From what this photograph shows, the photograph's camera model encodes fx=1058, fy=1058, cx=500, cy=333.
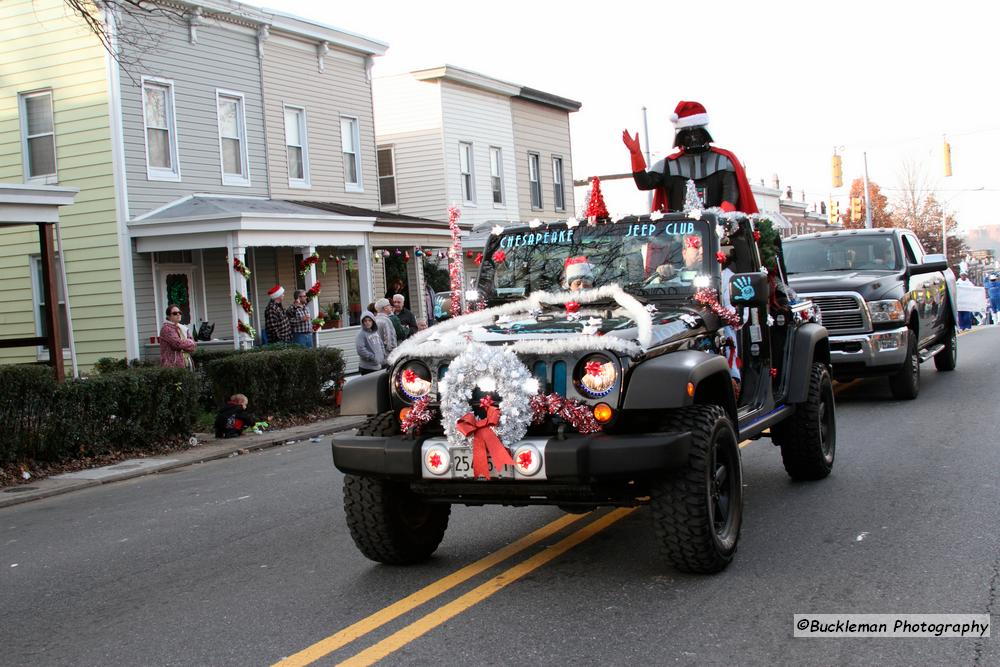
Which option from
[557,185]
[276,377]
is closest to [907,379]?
[276,377]

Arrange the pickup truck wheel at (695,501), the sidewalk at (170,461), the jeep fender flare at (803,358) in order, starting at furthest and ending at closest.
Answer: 1. the sidewalk at (170,461)
2. the jeep fender flare at (803,358)
3. the pickup truck wheel at (695,501)

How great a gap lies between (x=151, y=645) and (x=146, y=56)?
54.3 feet

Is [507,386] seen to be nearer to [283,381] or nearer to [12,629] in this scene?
[12,629]

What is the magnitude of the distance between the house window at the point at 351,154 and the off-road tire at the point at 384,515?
19.8m

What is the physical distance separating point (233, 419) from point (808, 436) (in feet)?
27.4

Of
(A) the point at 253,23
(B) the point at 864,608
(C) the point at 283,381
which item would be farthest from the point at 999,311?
(B) the point at 864,608

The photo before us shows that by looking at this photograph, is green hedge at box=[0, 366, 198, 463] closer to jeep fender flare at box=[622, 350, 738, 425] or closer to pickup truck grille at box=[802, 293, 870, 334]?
pickup truck grille at box=[802, 293, 870, 334]

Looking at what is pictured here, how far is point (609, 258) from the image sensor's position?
22.7ft

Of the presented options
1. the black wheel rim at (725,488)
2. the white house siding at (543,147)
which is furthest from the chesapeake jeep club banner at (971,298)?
the black wheel rim at (725,488)

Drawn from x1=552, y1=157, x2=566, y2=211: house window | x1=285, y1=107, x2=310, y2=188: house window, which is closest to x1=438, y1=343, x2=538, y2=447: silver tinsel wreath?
x1=285, y1=107, x2=310, y2=188: house window

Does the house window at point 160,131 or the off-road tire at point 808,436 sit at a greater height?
the house window at point 160,131

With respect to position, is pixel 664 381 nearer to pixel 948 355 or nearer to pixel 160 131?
pixel 948 355

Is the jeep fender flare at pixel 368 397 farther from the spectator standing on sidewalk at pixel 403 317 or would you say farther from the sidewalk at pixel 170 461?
the spectator standing on sidewalk at pixel 403 317

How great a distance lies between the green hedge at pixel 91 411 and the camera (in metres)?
11.2
